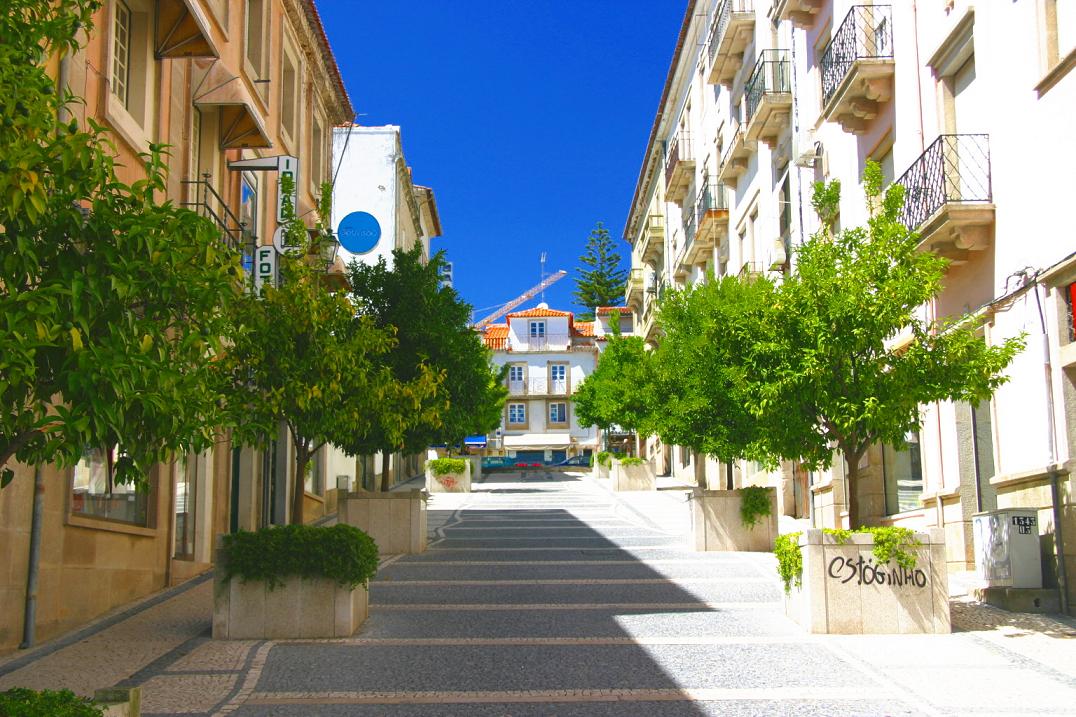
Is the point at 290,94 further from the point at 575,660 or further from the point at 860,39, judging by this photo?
the point at 575,660

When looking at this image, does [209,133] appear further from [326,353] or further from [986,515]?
[986,515]

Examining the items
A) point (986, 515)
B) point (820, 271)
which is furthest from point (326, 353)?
point (986, 515)

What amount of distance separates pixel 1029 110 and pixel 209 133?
11184 mm

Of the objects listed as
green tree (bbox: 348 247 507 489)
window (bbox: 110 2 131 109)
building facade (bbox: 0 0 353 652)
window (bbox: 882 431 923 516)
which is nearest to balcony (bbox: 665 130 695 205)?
building facade (bbox: 0 0 353 652)

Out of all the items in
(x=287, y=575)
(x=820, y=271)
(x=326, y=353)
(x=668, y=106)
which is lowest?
(x=287, y=575)

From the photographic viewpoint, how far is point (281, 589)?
10.1 metres

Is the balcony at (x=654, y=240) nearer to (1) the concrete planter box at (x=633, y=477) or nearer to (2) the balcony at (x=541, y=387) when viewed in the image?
(1) the concrete planter box at (x=633, y=477)

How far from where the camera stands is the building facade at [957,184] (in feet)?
38.5


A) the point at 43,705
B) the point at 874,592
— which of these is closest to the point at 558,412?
the point at 874,592

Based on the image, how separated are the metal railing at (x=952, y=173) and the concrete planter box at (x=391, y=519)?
8706 millimetres

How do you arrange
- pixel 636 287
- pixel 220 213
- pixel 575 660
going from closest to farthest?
1. pixel 575 660
2. pixel 220 213
3. pixel 636 287

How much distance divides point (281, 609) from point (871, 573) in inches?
213

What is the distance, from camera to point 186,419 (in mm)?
A: 5250

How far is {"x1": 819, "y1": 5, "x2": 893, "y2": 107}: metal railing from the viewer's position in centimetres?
1730
